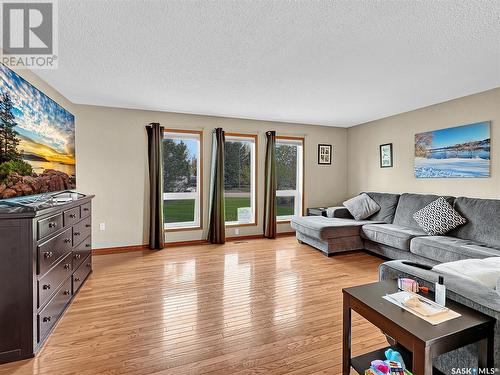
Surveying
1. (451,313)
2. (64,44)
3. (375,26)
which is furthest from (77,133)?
(451,313)

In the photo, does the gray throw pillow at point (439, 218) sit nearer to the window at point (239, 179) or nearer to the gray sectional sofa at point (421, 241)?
the gray sectional sofa at point (421, 241)

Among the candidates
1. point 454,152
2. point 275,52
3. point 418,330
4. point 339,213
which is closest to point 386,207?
point 339,213

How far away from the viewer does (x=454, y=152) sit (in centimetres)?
394

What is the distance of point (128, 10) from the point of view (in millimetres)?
1874

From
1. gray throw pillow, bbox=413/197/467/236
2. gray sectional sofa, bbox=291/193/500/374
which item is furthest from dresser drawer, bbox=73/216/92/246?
gray throw pillow, bbox=413/197/467/236

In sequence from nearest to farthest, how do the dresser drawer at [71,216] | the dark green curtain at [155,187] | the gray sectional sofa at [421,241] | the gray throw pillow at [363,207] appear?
1. the gray sectional sofa at [421,241]
2. the dresser drawer at [71,216]
3. the dark green curtain at [155,187]
4. the gray throw pillow at [363,207]

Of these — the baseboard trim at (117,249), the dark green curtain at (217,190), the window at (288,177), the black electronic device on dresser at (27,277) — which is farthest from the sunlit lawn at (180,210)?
the black electronic device on dresser at (27,277)

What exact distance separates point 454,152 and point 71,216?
5191 millimetres

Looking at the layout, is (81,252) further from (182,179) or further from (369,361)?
(369,361)

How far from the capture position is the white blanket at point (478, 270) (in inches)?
57.4

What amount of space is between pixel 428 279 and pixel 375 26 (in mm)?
1905

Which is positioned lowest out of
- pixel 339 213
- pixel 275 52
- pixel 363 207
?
pixel 339 213

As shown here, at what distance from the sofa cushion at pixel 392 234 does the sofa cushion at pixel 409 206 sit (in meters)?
0.15

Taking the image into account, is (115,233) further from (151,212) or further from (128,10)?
(128,10)
